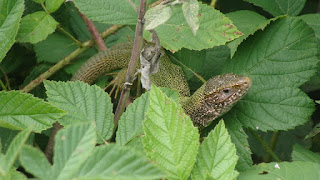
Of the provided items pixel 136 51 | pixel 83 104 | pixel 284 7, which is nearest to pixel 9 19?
pixel 83 104

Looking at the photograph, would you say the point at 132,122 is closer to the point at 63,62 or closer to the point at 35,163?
the point at 35,163

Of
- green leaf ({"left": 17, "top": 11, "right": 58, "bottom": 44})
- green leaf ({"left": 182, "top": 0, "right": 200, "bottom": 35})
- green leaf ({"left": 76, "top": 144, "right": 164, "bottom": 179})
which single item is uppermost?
green leaf ({"left": 182, "top": 0, "right": 200, "bottom": 35})

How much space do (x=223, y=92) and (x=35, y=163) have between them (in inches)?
53.5

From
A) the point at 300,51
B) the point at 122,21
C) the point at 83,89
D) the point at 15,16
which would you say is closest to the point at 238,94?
the point at 300,51

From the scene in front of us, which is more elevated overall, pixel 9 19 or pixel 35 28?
pixel 9 19

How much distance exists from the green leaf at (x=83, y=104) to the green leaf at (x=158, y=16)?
1.44ft

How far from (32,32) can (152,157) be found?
44.4 inches

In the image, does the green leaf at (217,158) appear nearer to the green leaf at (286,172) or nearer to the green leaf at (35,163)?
the green leaf at (286,172)

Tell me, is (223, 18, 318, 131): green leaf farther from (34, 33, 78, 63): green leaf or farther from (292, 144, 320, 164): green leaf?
(34, 33, 78, 63): green leaf

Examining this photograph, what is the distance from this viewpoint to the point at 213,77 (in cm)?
199

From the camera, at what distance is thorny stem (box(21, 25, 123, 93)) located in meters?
2.13

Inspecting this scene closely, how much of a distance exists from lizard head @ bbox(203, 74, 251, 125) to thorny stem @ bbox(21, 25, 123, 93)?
2.03 feet

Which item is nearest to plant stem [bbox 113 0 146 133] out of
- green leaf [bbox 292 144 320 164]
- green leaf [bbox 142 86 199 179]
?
green leaf [bbox 142 86 199 179]

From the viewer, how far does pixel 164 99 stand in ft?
3.79
